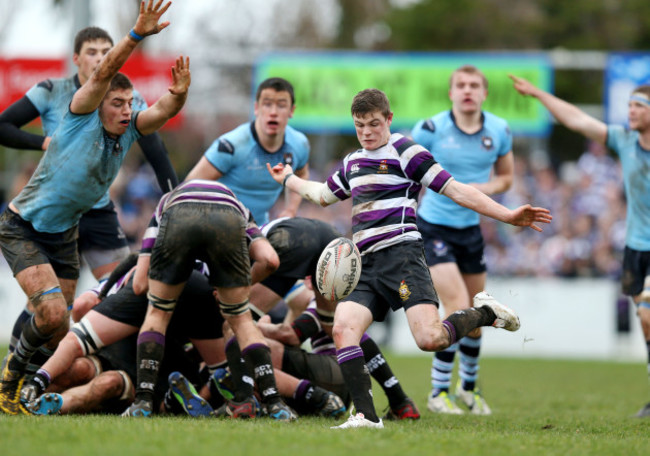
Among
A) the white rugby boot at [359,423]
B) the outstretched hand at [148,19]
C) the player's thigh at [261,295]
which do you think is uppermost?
the outstretched hand at [148,19]

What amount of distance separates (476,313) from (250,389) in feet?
5.54

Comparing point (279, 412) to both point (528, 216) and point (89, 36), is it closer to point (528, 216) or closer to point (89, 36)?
point (528, 216)

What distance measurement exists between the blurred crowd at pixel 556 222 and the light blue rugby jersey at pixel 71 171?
8.41m

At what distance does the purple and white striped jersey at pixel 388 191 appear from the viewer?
599 cm

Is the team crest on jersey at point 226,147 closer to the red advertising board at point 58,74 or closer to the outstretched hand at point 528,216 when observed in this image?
the outstretched hand at point 528,216

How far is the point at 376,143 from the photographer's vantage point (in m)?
6.07

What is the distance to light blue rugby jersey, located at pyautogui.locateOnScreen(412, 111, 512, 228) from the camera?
8125 millimetres

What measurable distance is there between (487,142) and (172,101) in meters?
3.24

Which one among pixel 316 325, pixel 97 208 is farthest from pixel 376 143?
pixel 97 208

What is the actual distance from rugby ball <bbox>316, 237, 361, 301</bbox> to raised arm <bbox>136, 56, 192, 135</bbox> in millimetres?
1523

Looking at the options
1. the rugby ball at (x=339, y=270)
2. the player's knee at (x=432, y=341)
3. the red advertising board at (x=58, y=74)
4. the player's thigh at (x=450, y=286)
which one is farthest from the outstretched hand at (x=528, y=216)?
the red advertising board at (x=58, y=74)

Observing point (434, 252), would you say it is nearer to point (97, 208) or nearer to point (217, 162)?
point (217, 162)

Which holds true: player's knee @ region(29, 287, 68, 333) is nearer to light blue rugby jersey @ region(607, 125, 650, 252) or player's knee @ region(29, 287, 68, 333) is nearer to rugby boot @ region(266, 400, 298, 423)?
rugby boot @ region(266, 400, 298, 423)

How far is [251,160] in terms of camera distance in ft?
25.7
